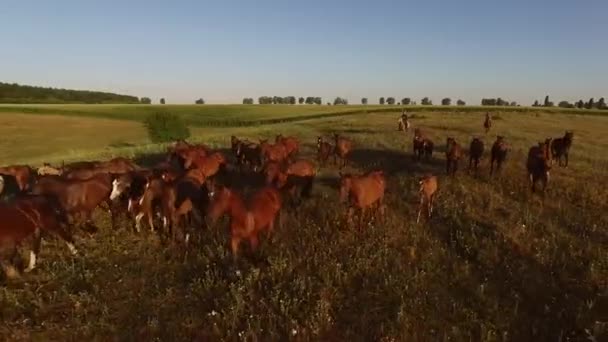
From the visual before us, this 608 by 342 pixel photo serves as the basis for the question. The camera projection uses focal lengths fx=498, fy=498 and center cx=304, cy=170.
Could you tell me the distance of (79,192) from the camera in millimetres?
12000

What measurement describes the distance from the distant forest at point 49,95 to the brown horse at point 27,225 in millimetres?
140924

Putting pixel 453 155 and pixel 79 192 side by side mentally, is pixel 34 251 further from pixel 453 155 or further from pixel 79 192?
pixel 453 155

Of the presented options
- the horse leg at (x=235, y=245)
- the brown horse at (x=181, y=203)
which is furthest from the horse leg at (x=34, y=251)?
the horse leg at (x=235, y=245)

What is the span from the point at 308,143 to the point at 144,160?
8.79m

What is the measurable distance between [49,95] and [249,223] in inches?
6465

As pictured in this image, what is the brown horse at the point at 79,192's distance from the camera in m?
11.9

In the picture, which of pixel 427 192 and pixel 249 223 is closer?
pixel 249 223

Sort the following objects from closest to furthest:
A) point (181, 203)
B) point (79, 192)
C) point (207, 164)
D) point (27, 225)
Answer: point (27, 225) → point (181, 203) → point (79, 192) → point (207, 164)

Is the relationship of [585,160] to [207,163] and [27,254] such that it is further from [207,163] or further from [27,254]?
[27,254]

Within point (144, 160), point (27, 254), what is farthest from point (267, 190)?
point (144, 160)

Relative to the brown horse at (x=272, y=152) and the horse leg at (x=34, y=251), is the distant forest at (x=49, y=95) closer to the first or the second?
the brown horse at (x=272, y=152)

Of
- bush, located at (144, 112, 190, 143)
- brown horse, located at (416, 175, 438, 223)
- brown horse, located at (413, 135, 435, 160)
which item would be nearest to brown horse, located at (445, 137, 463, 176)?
brown horse, located at (413, 135, 435, 160)

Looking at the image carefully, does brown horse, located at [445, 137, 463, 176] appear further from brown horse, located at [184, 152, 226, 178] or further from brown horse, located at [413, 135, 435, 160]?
brown horse, located at [184, 152, 226, 178]

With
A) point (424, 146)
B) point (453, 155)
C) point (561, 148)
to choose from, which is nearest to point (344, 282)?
point (453, 155)
